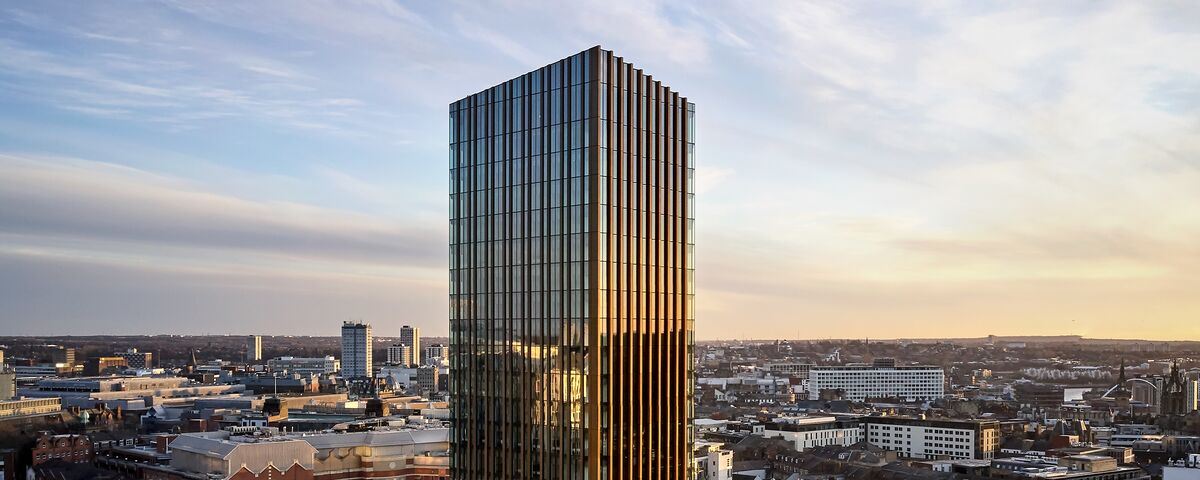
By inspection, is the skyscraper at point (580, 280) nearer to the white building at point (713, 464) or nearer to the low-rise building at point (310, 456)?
the low-rise building at point (310, 456)

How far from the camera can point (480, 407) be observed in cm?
6869

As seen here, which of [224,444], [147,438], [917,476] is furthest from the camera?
[147,438]

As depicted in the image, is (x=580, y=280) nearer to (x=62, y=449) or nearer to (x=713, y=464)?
(x=713, y=464)

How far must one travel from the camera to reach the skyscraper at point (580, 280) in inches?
2413

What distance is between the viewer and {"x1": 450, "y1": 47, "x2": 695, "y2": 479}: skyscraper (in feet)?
201

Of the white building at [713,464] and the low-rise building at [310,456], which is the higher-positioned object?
the low-rise building at [310,456]

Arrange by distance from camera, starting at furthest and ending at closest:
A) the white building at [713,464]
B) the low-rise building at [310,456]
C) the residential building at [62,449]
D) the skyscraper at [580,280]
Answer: the white building at [713,464] < the residential building at [62,449] < the low-rise building at [310,456] < the skyscraper at [580,280]

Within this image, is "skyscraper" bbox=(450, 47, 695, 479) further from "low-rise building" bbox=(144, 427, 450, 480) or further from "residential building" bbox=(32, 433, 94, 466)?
"residential building" bbox=(32, 433, 94, 466)

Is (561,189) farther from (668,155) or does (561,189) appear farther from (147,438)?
(147,438)

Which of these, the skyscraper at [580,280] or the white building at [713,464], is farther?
the white building at [713,464]

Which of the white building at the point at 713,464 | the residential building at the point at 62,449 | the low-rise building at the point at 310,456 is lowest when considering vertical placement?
the white building at the point at 713,464

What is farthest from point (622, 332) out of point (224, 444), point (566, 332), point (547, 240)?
point (224, 444)

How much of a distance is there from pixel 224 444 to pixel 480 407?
57512mm

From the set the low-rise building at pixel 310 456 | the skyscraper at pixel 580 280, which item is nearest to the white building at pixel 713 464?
the low-rise building at pixel 310 456
